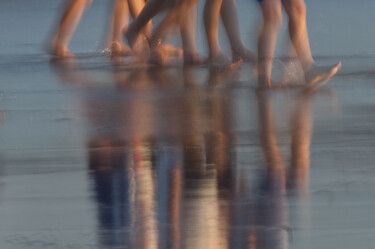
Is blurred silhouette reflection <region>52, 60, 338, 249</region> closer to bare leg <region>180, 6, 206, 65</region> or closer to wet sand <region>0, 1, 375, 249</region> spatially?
wet sand <region>0, 1, 375, 249</region>

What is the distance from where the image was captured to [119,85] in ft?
31.5

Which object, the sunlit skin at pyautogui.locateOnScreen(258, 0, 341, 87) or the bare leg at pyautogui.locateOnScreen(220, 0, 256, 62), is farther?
the bare leg at pyautogui.locateOnScreen(220, 0, 256, 62)

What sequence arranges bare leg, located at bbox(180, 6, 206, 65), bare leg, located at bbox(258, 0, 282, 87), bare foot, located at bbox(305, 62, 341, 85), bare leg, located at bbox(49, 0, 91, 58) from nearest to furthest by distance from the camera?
1. bare leg, located at bbox(258, 0, 282, 87)
2. bare foot, located at bbox(305, 62, 341, 85)
3. bare leg, located at bbox(180, 6, 206, 65)
4. bare leg, located at bbox(49, 0, 91, 58)

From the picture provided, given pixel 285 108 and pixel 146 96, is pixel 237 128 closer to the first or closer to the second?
pixel 285 108

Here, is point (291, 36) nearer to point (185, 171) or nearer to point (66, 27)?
point (66, 27)

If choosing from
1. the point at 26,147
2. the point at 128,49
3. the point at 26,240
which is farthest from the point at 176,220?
the point at 128,49

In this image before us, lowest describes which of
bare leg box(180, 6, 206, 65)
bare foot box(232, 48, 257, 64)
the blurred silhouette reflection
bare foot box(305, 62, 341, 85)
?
the blurred silhouette reflection

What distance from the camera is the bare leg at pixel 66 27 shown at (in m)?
11.8

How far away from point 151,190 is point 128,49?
249 inches

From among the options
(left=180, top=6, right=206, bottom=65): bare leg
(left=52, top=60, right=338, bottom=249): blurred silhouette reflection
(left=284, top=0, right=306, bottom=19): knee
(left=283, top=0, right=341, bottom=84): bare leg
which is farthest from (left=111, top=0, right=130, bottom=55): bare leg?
(left=284, top=0, right=306, bottom=19): knee

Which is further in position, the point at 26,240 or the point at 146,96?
the point at 146,96

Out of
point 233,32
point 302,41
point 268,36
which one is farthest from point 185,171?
point 233,32

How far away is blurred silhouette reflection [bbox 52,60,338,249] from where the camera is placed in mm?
4934

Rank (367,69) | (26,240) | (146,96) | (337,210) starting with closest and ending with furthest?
(26,240)
(337,210)
(146,96)
(367,69)
